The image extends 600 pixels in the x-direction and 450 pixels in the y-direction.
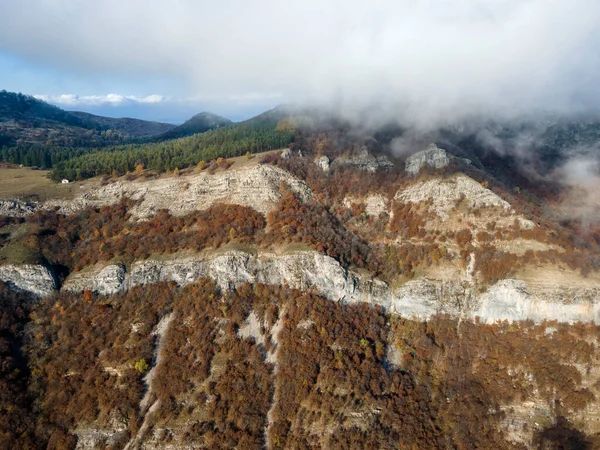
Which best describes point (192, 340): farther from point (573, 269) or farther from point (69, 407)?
point (573, 269)

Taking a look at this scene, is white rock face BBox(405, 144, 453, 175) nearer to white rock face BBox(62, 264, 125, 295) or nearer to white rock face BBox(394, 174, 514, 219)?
white rock face BBox(394, 174, 514, 219)

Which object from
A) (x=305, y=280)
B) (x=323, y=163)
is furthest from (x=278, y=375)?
(x=323, y=163)

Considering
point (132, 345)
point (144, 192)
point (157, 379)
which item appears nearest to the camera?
point (157, 379)

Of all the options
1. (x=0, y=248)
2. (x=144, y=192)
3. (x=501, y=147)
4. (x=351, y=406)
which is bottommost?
(x=351, y=406)

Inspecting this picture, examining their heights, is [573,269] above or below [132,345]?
above

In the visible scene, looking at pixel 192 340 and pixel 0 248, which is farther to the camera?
pixel 0 248

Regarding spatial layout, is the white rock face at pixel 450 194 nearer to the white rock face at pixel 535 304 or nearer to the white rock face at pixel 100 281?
the white rock face at pixel 535 304

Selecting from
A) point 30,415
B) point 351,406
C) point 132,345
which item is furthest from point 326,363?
point 30,415

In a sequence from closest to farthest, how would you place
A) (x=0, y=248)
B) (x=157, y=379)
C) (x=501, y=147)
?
(x=157, y=379) < (x=0, y=248) < (x=501, y=147)

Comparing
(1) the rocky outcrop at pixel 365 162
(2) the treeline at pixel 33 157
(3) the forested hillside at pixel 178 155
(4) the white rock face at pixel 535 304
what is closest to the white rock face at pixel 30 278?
(3) the forested hillside at pixel 178 155
